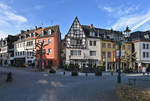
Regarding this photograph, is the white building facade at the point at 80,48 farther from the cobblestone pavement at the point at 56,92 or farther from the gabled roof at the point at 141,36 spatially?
the cobblestone pavement at the point at 56,92

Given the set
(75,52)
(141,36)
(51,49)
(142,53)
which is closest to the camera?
(75,52)

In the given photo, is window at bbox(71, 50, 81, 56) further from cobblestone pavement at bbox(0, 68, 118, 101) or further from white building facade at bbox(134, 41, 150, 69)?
cobblestone pavement at bbox(0, 68, 118, 101)

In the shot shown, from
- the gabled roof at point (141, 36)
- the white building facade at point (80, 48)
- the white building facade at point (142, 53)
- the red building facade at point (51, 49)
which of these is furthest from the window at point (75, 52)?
the gabled roof at point (141, 36)

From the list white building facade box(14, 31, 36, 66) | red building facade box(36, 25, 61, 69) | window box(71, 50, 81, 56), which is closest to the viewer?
window box(71, 50, 81, 56)

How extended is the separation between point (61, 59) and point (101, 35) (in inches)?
525

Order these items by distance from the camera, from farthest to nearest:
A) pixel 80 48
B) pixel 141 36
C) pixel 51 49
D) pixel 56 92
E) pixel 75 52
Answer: pixel 141 36, pixel 51 49, pixel 80 48, pixel 75 52, pixel 56 92

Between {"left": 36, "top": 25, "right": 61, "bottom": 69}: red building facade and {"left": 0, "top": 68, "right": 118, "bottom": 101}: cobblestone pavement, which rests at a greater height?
{"left": 36, "top": 25, "right": 61, "bottom": 69}: red building facade

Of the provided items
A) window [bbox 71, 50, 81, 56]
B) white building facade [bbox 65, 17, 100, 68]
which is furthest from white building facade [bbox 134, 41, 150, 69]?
window [bbox 71, 50, 81, 56]

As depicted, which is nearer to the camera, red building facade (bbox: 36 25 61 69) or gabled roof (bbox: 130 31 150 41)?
red building facade (bbox: 36 25 61 69)

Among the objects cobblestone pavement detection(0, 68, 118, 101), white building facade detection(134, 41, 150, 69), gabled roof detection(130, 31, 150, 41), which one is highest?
gabled roof detection(130, 31, 150, 41)

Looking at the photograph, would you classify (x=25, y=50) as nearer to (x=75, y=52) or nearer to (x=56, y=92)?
(x=75, y=52)

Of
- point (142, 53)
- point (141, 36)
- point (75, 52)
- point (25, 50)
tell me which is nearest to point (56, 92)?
point (75, 52)

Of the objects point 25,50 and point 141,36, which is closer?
point 141,36

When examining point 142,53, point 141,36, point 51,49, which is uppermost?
point 141,36
